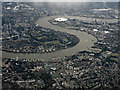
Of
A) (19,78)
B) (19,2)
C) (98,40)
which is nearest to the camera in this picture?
(19,78)

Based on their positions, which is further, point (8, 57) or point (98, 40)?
point (98, 40)

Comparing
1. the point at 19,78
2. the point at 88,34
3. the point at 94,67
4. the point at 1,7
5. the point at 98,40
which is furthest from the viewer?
the point at 1,7

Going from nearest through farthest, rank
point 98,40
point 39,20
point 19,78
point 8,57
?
point 19,78
point 8,57
point 98,40
point 39,20

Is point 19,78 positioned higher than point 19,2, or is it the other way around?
point 19,2

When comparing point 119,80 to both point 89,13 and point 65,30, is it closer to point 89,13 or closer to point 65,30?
point 65,30

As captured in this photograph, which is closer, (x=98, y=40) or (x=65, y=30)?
(x=98, y=40)

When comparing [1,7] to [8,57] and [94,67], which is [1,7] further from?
[94,67]

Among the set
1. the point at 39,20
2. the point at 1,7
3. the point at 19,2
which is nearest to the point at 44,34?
the point at 39,20

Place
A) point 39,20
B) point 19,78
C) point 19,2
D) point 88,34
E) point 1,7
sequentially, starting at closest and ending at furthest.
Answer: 1. point 19,78
2. point 88,34
3. point 39,20
4. point 1,7
5. point 19,2

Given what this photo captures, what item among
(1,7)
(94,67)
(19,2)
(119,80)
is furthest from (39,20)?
(119,80)
